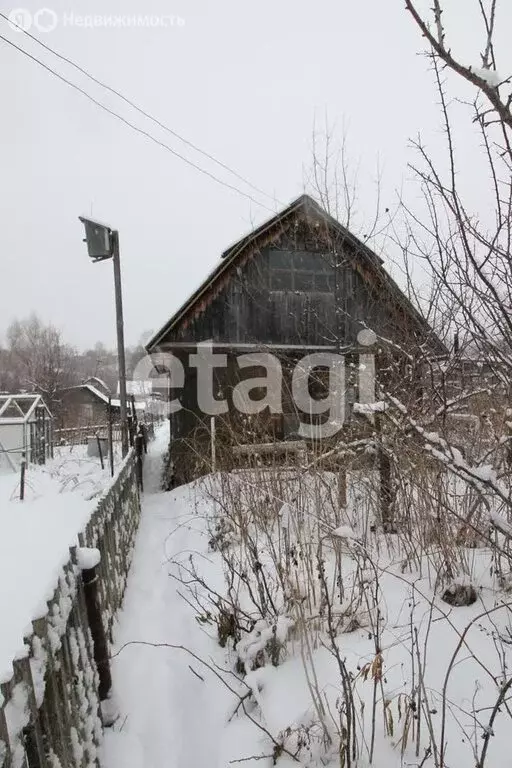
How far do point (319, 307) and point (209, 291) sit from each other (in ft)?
7.80

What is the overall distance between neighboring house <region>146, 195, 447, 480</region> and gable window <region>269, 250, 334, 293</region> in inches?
0.8

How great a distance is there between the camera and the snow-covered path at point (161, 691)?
210 centimetres

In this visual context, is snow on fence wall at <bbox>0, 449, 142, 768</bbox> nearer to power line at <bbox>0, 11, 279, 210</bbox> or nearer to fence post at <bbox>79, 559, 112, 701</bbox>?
fence post at <bbox>79, 559, 112, 701</bbox>

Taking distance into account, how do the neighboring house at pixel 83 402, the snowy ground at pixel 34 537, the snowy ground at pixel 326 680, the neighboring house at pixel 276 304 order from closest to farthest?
1. the snowy ground at pixel 326 680
2. the snowy ground at pixel 34 537
3. the neighboring house at pixel 276 304
4. the neighboring house at pixel 83 402

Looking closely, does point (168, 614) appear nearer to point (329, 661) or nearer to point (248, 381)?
point (329, 661)

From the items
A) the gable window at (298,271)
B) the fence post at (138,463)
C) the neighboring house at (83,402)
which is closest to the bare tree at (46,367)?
the neighboring house at (83,402)

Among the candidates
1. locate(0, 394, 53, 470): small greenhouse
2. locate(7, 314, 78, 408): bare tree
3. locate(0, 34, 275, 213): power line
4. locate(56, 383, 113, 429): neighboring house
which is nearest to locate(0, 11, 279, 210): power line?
locate(0, 34, 275, 213): power line

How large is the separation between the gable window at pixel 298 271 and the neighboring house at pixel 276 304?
0.07 ft

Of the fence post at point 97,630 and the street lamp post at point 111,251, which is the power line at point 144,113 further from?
the fence post at point 97,630

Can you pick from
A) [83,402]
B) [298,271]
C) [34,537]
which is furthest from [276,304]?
[83,402]

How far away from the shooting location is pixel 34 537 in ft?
19.0

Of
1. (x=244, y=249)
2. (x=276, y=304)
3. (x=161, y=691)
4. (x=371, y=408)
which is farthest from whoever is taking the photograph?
(x=276, y=304)

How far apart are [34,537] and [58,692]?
15.9 feet

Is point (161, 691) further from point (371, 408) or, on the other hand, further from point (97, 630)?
point (371, 408)
